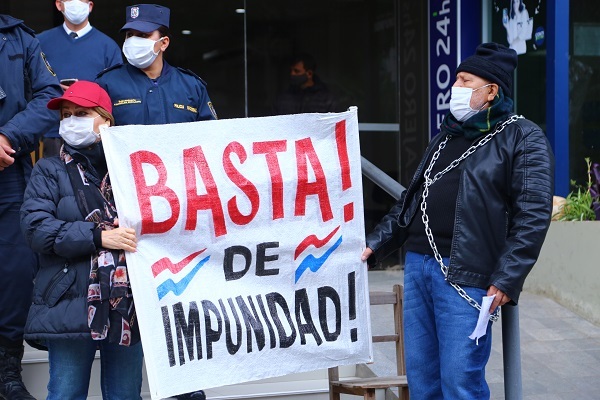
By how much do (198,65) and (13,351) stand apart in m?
5.17

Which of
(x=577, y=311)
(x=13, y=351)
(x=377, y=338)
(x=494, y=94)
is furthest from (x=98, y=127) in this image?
(x=577, y=311)

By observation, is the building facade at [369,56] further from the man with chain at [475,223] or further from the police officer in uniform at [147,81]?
the man with chain at [475,223]

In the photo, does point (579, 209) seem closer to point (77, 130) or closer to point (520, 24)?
point (520, 24)

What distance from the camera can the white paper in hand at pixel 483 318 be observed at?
3389 millimetres

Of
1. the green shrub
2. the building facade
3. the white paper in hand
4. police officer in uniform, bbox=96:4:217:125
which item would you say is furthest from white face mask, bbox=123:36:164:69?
the building facade

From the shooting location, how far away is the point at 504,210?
138 inches

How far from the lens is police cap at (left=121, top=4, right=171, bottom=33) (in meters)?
4.20

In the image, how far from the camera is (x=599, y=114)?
29.1ft

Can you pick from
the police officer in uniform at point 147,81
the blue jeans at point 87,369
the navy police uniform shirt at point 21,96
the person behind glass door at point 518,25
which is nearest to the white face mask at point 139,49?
the police officer in uniform at point 147,81

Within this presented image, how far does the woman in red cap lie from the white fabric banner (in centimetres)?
8

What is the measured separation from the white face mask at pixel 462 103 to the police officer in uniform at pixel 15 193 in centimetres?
193

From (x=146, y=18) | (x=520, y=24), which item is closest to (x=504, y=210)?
(x=146, y=18)

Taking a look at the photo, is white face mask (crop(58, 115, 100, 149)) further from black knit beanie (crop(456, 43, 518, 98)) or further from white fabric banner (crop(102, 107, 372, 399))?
black knit beanie (crop(456, 43, 518, 98))

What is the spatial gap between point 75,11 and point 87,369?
7.61 ft
